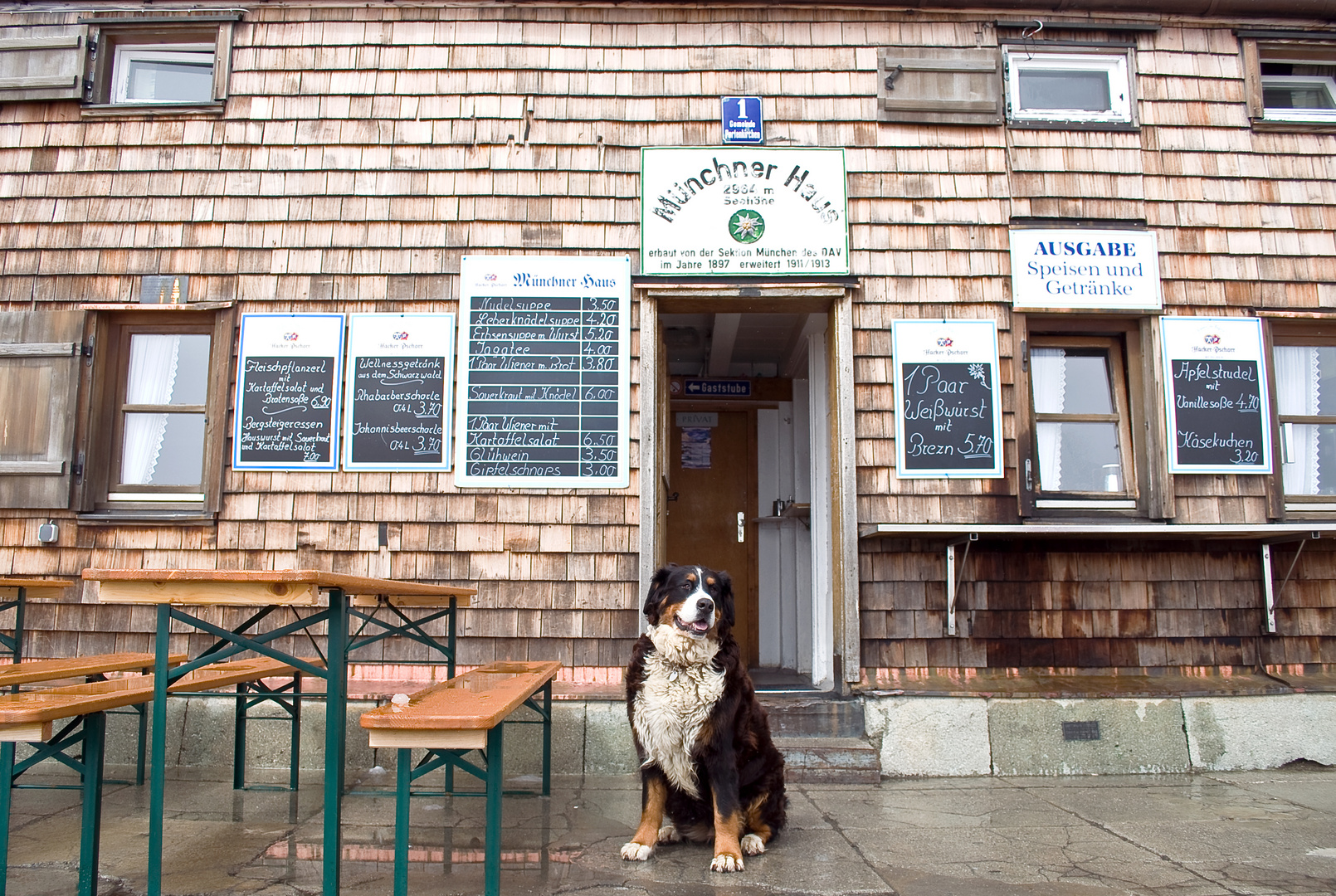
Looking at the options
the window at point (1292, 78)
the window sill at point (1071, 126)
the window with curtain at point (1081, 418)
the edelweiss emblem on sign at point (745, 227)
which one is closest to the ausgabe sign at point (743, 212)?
the edelweiss emblem on sign at point (745, 227)

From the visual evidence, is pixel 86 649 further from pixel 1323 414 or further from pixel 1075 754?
pixel 1323 414

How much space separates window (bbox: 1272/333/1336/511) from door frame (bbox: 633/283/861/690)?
2.64 meters

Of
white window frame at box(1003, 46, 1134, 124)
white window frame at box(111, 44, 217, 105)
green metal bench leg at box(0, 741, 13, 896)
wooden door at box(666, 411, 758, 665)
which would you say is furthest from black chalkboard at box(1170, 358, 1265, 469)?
white window frame at box(111, 44, 217, 105)

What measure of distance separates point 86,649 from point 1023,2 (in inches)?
270

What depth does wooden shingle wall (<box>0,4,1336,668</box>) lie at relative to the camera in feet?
16.6

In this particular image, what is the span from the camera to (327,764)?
2643mm

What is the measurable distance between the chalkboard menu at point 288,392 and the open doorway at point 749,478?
2.46 meters

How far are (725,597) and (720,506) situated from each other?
3.80 meters

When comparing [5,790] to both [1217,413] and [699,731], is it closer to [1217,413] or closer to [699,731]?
[699,731]

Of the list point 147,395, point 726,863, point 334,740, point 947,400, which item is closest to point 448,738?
point 334,740

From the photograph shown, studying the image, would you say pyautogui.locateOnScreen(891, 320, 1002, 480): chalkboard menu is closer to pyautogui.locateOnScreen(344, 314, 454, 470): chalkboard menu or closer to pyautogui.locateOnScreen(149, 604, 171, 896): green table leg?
pyautogui.locateOnScreen(344, 314, 454, 470): chalkboard menu

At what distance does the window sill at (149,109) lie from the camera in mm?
5406

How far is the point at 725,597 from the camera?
3.44 metres

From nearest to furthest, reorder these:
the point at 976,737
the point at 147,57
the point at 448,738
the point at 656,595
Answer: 1. the point at 448,738
2. the point at 656,595
3. the point at 976,737
4. the point at 147,57
